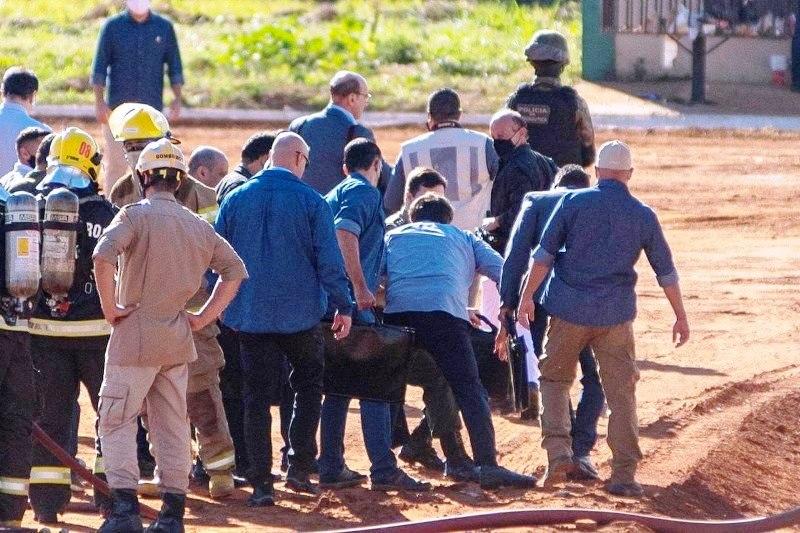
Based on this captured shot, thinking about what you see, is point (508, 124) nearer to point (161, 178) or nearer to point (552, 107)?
point (552, 107)

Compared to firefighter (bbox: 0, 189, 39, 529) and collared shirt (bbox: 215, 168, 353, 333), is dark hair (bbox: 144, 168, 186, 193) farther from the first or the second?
collared shirt (bbox: 215, 168, 353, 333)

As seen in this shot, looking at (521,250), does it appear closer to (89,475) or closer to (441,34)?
Result: (89,475)

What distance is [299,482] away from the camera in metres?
9.18

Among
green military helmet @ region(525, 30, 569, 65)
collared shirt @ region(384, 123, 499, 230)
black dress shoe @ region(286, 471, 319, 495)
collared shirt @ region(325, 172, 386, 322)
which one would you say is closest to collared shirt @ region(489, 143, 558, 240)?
collared shirt @ region(384, 123, 499, 230)

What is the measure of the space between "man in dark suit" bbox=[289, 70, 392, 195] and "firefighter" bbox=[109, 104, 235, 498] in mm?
2110

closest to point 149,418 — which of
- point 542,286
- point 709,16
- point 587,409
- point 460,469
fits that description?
point 460,469

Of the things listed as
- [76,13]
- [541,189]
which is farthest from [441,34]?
[541,189]

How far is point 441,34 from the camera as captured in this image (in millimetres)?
34781

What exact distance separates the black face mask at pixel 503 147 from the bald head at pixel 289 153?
240cm

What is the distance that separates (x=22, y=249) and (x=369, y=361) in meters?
2.41

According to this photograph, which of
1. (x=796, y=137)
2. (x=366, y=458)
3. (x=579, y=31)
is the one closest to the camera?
(x=366, y=458)

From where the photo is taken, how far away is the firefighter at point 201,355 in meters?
9.02

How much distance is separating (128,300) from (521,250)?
2585mm

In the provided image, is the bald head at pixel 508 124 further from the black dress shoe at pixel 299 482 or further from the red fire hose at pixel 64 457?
the red fire hose at pixel 64 457
